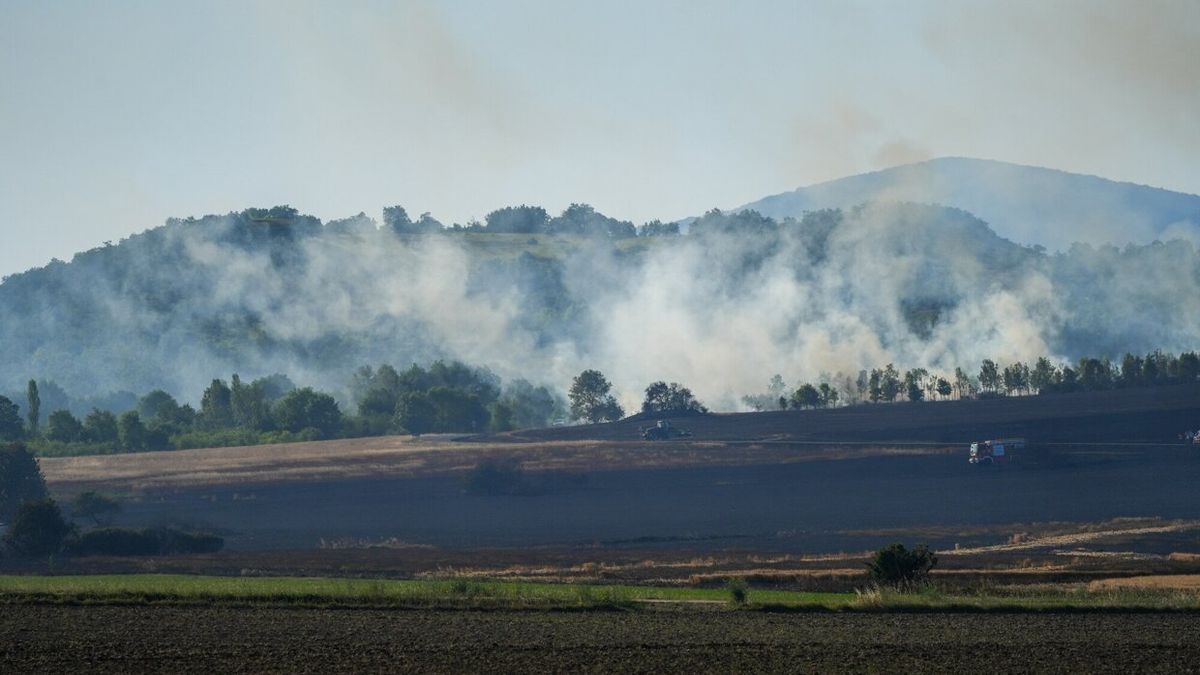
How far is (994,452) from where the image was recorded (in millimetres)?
108500

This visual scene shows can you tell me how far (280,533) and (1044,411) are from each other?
68637 millimetres

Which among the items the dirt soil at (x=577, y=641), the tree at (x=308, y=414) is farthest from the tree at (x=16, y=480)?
the dirt soil at (x=577, y=641)

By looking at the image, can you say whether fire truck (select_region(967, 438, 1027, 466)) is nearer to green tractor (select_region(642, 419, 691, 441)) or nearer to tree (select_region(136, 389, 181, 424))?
green tractor (select_region(642, 419, 691, 441))

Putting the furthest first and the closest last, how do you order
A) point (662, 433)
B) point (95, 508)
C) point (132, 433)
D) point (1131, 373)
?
point (132, 433), point (1131, 373), point (662, 433), point (95, 508)

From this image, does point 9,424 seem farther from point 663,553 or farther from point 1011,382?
point 1011,382

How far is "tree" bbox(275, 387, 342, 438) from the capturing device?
515 feet

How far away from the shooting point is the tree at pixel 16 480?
95.8 metres

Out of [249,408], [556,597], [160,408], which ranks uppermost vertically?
[160,408]

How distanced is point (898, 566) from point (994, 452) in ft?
204

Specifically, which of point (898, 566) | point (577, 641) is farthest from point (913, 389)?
point (577, 641)

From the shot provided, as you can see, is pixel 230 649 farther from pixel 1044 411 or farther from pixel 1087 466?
pixel 1044 411

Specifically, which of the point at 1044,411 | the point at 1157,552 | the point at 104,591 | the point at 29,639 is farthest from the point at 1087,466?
the point at 29,639

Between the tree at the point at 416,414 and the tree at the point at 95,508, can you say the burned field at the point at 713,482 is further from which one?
the tree at the point at 416,414

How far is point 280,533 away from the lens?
90.9 meters
